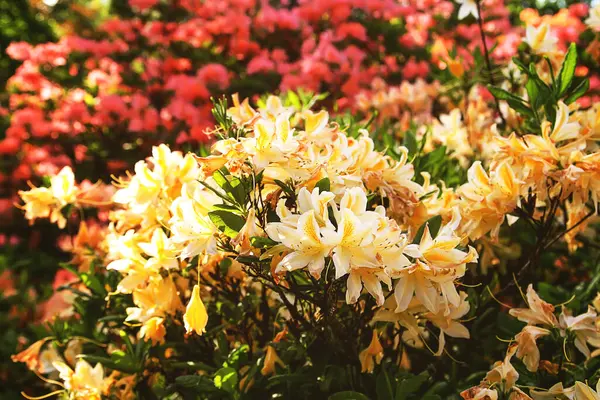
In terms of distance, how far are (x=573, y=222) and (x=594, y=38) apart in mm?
1074

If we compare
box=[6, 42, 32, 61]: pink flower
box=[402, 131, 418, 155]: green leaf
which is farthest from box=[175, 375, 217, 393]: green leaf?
box=[6, 42, 32, 61]: pink flower

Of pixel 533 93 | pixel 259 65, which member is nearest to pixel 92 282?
pixel 533 93

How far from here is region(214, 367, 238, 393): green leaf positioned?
143cm

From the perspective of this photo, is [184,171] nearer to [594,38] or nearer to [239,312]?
[239,312]

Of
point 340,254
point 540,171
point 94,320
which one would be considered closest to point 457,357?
point 540,171

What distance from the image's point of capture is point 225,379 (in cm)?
143

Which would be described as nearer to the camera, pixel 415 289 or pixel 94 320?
pixel 415 289

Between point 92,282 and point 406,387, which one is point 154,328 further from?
point 406,387

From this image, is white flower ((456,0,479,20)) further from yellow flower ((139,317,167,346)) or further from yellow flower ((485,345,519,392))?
yellow flower ((139,317,167,346))

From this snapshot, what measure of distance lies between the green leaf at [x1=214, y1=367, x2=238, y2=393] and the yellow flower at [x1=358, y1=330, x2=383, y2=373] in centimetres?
30

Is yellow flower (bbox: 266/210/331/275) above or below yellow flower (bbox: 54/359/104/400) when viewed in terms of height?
above

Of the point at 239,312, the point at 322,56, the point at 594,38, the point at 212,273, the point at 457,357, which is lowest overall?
the point at 457,357

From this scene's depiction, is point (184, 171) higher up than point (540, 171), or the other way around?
point (184, 171)

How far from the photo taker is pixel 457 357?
180cm
